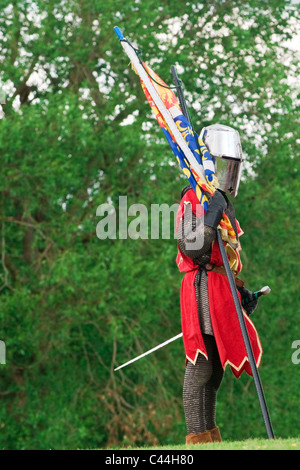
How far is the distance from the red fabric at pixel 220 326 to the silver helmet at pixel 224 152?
252mm

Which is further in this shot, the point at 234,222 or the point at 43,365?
the point at 43,365

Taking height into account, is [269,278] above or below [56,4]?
below

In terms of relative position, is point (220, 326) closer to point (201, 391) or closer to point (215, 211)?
point (201, 391)

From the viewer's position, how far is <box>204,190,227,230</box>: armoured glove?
5.28 meters

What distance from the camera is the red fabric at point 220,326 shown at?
5.31 m

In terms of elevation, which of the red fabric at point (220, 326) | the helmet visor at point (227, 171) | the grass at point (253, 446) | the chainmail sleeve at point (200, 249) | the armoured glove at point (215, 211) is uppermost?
the helmet visor at point (227, 171)

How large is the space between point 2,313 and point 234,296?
22.9ft

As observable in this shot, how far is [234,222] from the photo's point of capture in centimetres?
559

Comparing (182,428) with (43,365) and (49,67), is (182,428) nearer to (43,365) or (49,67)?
(43,365)

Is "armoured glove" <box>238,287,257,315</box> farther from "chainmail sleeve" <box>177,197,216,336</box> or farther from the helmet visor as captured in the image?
the helmet visor

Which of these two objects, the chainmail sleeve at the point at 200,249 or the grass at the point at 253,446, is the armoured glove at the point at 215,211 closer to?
the chainmail sleeve at the point at 200,249

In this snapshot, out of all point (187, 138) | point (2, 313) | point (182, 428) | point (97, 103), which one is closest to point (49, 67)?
point (97, 103)

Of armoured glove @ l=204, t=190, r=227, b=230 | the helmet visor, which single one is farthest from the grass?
the helmet visor

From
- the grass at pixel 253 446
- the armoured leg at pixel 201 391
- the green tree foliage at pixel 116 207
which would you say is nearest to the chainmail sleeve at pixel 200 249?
the armoured leg at pixel 201 391
